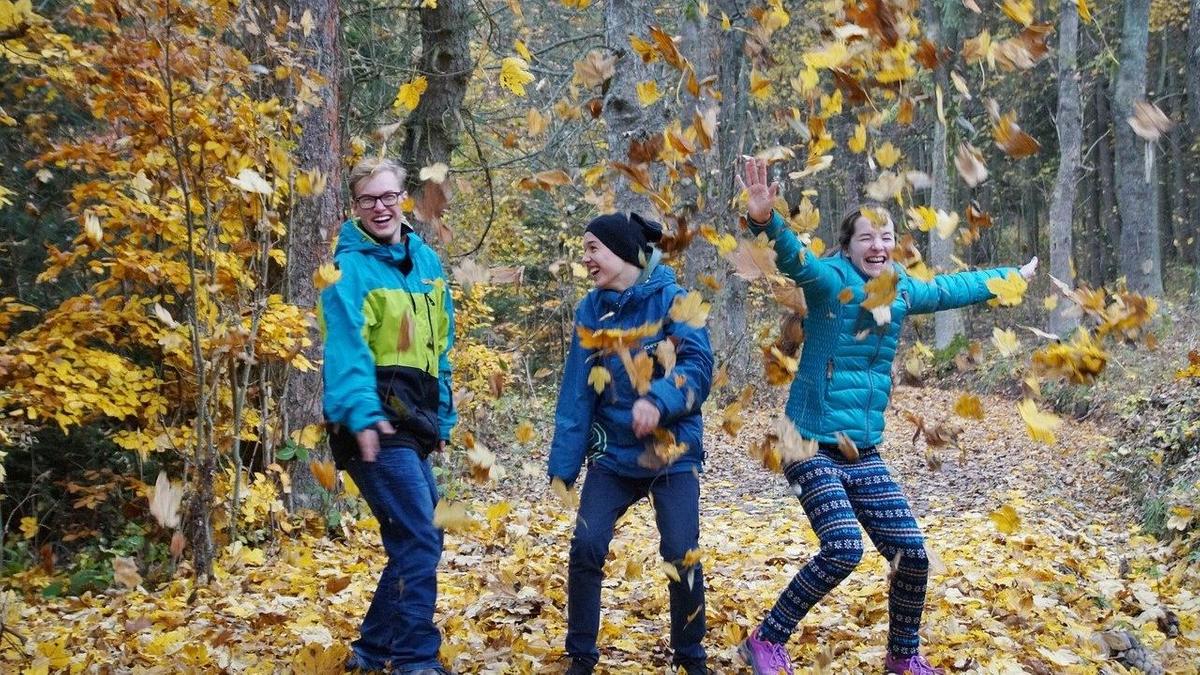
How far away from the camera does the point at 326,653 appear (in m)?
3.43

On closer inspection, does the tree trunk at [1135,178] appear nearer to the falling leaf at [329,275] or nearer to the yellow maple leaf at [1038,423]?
the yellow maple leaf at [1038,423]

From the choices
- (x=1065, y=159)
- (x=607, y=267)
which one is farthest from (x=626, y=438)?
(x=1065, y=159)

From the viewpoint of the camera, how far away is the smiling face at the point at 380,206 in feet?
10.5

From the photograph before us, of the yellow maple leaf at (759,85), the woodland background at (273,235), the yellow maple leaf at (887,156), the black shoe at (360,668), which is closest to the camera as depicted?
the black shoe at (360,668)

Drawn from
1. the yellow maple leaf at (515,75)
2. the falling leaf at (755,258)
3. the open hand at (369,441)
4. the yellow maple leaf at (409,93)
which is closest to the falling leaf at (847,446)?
the falling leaf at (755,258)

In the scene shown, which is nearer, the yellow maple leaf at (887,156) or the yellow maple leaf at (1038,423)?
the yellow maple leaf at (1038,423)

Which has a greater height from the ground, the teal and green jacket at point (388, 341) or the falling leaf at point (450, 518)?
the teal and green jacket at point (388, 341)

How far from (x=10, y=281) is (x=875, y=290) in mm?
6097

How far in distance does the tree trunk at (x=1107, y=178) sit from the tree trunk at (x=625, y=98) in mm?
19825

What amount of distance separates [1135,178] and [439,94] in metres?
13.8

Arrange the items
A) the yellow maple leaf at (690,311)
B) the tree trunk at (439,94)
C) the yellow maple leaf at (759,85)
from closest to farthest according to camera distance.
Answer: the yellow maple leaf at (690,311) → the yellow maple leaf at (759,85) → the tree trunk at (439,94)

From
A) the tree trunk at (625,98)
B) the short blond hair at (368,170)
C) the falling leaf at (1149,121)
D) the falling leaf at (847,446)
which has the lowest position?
the falling leaf at (847,446)

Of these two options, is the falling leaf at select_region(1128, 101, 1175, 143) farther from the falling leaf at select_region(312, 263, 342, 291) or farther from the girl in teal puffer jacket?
the falling leaf at select_region(312, 263, 342, 291)

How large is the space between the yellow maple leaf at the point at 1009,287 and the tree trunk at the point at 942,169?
12.8 meters
